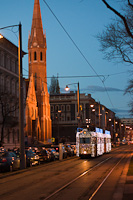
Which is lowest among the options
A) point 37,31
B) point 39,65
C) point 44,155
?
point 44,155

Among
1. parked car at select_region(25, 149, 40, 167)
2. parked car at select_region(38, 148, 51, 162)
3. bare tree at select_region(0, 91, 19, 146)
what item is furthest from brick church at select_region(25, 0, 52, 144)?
parked car at select_region(25, 149, 40, 167)

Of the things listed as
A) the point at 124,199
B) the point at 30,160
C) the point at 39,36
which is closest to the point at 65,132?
the point at 39,36

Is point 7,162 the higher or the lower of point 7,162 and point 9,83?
the lower

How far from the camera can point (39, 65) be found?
10388cm

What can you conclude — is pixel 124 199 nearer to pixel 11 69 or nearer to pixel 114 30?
pixel 114 30

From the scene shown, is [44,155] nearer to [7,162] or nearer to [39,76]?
[7,162]

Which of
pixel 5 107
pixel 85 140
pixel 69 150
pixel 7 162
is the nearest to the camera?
pixel 7 162

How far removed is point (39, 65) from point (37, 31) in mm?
9526

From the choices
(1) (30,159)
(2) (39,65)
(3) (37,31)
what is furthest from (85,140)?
(3) (37,31)

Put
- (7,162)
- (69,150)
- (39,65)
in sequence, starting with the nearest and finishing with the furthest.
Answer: (7,162)
(69,150)
(39,65)

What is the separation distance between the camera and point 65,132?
4759 inches

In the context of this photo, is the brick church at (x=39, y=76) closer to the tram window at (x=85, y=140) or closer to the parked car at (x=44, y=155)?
the tram window at (x=85, y=140)

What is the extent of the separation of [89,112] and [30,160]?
96519 millimetres

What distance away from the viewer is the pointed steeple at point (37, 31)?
102125 millimetres
